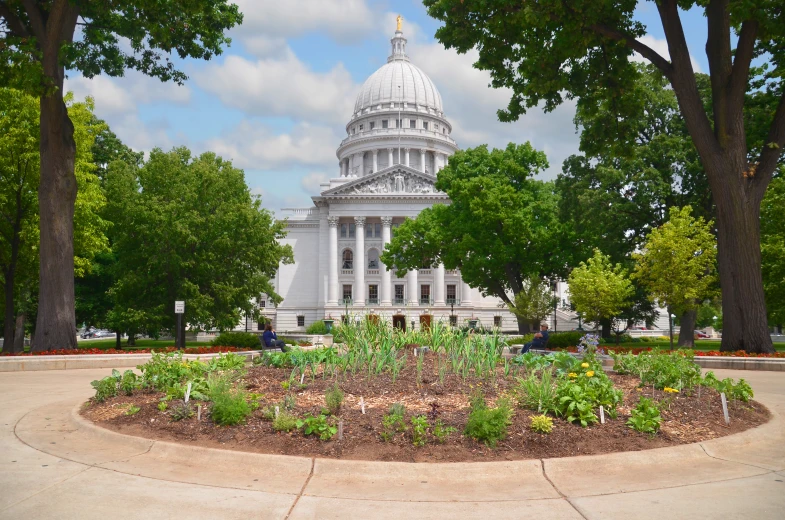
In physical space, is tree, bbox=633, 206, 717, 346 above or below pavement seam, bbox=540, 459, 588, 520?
above

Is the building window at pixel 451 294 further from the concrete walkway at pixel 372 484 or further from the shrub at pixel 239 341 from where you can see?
the concrete walkway at pixel 372 484

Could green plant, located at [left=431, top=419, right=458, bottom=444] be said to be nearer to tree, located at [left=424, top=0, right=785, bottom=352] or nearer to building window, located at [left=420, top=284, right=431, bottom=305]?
tree, located at [left=424, top=0, right=785, bottom=352]

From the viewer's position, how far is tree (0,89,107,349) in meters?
27.0

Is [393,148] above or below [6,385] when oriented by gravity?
above

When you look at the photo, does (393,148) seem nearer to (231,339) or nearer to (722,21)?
(231,339)

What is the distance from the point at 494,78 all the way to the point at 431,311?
2243 inches

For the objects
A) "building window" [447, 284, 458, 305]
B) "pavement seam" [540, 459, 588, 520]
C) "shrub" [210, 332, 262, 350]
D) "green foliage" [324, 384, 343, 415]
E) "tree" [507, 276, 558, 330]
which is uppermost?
"building window" [447, 284, 458, 305]

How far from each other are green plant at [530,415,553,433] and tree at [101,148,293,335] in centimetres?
2519

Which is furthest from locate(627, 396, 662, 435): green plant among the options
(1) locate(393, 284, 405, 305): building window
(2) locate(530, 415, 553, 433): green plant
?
(1) locate(393, 284, 405, 305): building window

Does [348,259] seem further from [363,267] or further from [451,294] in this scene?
[451,294]

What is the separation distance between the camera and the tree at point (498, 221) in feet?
129

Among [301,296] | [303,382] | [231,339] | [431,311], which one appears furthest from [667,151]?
[301,296]

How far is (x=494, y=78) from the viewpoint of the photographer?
22484mm

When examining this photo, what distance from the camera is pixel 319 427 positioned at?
7.63 m
